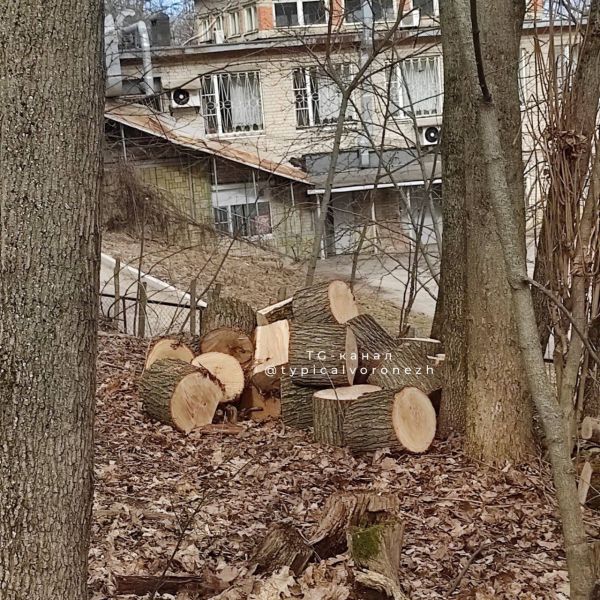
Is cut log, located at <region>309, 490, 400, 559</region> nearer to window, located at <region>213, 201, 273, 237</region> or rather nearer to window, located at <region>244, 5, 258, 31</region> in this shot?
window, located at <region>213, 201, 273, 237</region>

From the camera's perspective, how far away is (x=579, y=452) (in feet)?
19.1

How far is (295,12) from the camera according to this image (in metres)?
26.6

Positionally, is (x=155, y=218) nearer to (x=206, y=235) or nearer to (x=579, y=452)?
(x=206, y=235)

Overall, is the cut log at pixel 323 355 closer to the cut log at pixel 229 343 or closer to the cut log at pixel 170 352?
the cut log at pixel 229 343

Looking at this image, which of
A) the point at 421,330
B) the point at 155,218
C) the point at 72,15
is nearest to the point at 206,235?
the point at 155,218

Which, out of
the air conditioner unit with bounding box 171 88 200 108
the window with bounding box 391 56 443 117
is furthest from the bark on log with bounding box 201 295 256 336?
the window with bounding box 391 56 443 117

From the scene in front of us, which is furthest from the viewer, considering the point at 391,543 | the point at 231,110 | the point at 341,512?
the point at 231,110

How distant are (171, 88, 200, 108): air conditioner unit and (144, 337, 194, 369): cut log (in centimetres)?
1631

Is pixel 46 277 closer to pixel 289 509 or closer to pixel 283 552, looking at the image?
pixel 283 552

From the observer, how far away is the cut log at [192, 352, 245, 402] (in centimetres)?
792

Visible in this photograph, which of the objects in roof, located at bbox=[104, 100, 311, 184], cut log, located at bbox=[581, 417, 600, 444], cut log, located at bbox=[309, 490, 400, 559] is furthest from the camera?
roof, located at bbox=[104, 100, 311, 184]

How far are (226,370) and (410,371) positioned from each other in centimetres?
191

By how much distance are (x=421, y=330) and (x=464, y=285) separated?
8625mm

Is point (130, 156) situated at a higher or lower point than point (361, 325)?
higher
